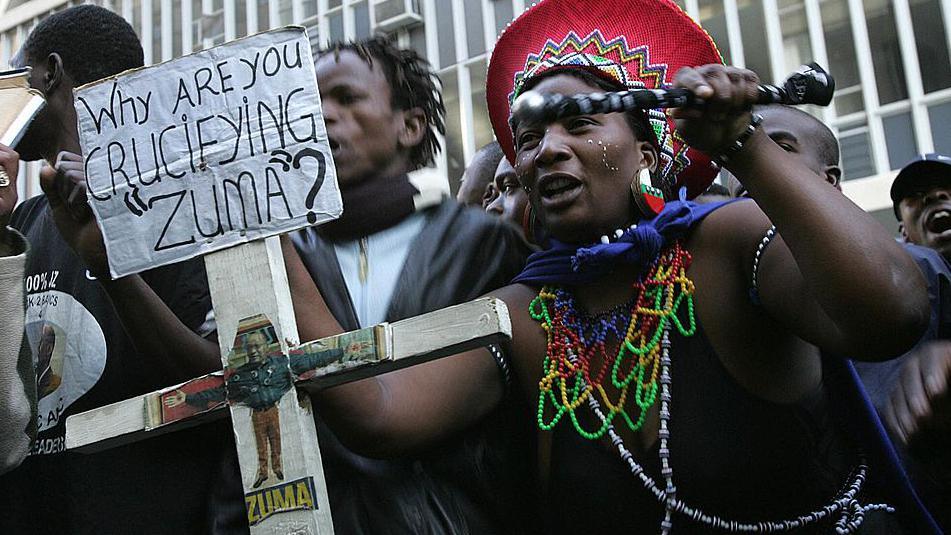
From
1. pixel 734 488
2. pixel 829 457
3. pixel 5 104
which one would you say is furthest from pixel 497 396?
pixel 5 104

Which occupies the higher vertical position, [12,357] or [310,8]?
[310,8]

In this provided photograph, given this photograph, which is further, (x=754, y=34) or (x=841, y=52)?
(x=754, y=34)

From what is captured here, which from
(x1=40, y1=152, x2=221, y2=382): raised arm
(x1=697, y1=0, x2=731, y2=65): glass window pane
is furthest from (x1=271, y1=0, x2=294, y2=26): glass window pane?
(x1=40, y1=152, x2=221, y2=382): raised arm

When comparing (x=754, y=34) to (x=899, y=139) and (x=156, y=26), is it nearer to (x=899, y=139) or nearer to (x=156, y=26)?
(x=899, y=139)

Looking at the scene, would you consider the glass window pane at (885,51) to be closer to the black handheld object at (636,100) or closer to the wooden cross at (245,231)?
the black handheld object at (636,100)

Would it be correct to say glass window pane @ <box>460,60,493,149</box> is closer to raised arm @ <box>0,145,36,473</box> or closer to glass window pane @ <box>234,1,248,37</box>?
glass window pane @ <box>234,1,248,37</box>

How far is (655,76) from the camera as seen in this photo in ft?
8.12

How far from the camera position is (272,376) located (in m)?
1.83

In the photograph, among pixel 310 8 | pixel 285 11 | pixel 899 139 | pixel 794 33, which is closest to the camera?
pixel 899 139

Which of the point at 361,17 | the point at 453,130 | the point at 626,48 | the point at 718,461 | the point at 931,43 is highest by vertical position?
the point at 361,17

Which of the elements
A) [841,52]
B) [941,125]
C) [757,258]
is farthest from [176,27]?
[757,258]

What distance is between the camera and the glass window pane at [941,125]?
1220 centimetres

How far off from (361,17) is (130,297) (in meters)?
15.3

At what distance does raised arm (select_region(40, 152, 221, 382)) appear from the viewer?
2154 millimetres
